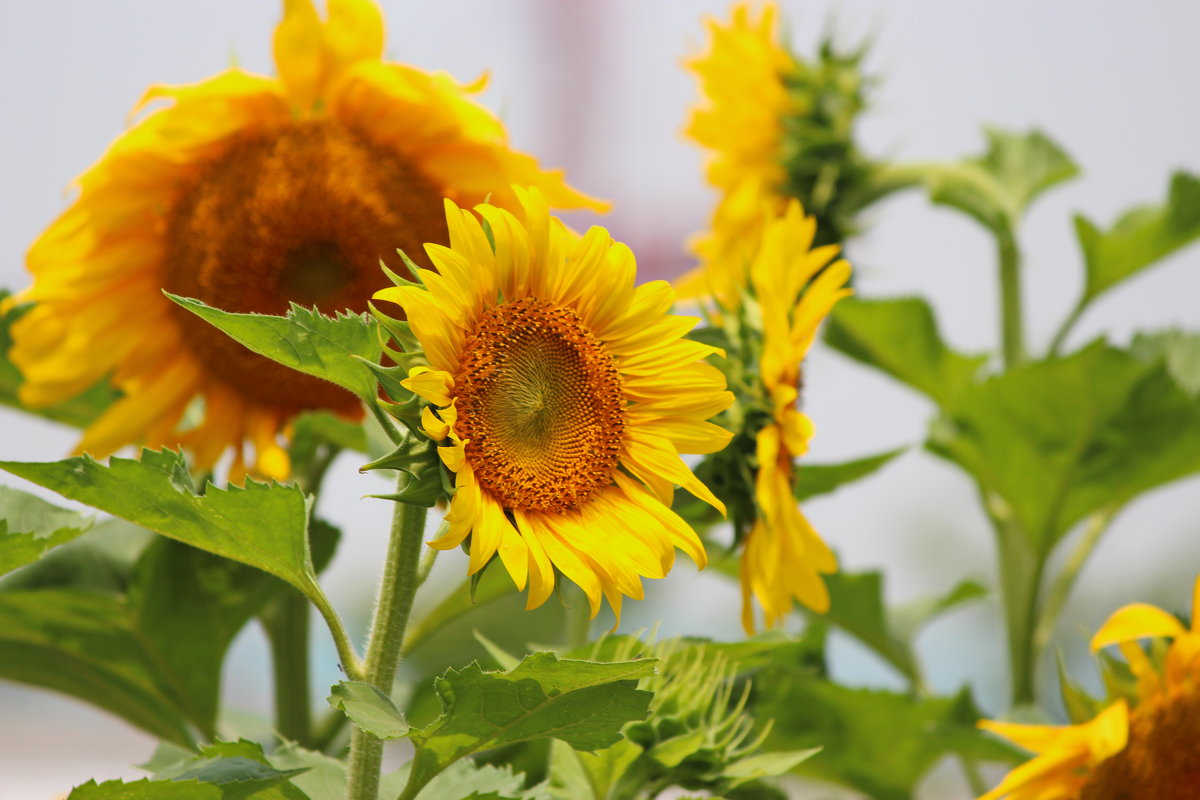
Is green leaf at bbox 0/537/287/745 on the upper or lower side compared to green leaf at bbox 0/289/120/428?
lower

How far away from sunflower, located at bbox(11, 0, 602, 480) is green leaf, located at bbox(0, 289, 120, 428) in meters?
0.08

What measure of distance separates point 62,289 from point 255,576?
18cm

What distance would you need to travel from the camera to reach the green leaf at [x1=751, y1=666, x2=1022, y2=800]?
740 millimetres

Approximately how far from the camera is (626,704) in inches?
15.3

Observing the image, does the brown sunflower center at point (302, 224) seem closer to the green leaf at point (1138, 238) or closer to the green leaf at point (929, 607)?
the green leaf at point (929, 607)

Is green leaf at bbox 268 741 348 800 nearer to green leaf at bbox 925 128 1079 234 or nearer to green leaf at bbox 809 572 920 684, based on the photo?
green leaf at bbox 809 572 920 684

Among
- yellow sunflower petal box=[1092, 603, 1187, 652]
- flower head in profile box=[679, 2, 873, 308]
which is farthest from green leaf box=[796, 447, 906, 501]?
flower head in profile box=[679, 2, 873, 308]

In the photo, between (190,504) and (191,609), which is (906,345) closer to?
(191,609)

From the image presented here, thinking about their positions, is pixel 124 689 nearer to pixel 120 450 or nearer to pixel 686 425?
pixel 120 450

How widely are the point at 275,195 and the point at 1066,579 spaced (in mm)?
726

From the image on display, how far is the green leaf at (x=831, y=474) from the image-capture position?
2.46 ft

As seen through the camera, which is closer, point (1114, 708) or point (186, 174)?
point (1114, 708)

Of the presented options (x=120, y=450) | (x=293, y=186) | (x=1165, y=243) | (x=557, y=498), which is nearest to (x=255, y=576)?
(x=120, y=450)

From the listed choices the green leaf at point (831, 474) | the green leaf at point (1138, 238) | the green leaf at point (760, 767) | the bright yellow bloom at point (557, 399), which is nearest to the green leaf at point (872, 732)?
the green leaf at point (831, 474)
